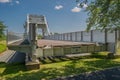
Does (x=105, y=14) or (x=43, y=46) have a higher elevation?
(x=105, y=14)

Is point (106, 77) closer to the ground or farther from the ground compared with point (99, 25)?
closer to the ground

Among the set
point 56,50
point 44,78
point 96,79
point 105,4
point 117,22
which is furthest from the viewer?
point 56,50

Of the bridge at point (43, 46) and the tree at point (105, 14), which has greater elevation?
the tree at point (105, 14)

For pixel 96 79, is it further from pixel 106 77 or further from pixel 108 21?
pixel 108 21

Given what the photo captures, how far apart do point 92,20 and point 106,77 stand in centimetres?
694

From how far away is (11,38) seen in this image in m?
11.2

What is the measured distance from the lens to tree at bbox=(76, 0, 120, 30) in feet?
30.5

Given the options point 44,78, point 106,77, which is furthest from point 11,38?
point 106,77

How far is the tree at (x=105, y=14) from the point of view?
9.28 meters

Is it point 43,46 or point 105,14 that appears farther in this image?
point 43,46

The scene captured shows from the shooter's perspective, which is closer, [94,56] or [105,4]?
[105,4]

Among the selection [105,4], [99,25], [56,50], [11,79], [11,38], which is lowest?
[11,79]

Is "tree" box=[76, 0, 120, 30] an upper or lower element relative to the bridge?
upper

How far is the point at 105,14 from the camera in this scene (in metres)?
10.1
